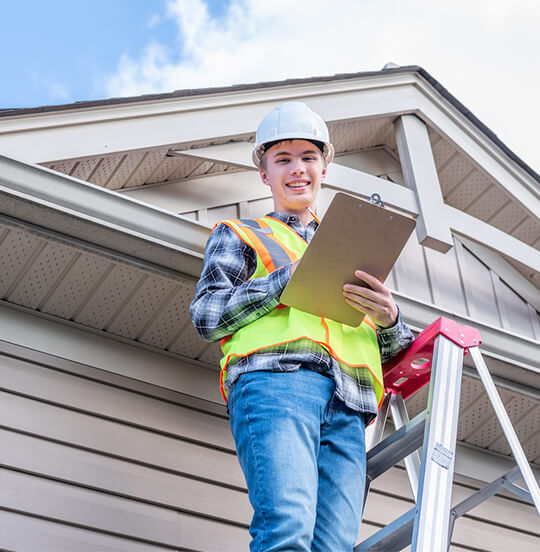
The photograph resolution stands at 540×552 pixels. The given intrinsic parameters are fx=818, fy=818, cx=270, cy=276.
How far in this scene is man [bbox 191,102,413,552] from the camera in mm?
2010

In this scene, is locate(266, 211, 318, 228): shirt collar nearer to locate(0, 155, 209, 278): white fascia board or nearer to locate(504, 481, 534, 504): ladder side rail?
locate(0, 155, 209, 278): white fascia board

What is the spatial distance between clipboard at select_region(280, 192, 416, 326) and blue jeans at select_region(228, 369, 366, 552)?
0.70 ft

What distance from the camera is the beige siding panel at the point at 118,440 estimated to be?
3000mm

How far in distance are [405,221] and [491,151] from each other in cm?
276

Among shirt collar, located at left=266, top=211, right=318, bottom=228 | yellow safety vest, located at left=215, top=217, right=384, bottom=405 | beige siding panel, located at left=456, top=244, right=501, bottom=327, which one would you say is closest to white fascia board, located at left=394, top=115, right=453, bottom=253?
beige siding panel, located at left=456, top=244, right=501, bottom=327

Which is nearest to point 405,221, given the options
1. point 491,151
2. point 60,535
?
point 60,535

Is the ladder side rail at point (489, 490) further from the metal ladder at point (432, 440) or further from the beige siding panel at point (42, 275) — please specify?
the beige siding panel at point (42, 275)

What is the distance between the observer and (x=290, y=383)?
2.19 meters

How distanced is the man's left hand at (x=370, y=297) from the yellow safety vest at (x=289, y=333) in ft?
0.34

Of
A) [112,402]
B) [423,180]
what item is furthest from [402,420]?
[423,180]

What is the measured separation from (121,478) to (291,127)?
143 centimetres

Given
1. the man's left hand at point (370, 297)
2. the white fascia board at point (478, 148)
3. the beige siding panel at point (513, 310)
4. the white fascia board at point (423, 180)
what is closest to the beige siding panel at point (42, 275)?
the man's left hand at point (370, 297)

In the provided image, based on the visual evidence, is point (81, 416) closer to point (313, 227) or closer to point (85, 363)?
point (85, 363)

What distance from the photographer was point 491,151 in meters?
4.72
